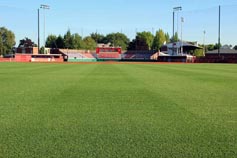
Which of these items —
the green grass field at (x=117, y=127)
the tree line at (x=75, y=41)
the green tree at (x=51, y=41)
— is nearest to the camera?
the green grass field at (x=117, y=127)

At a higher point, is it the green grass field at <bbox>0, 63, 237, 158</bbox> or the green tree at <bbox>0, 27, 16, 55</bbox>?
the green tree at <bbox>0, 27, 16, 55</bbox>

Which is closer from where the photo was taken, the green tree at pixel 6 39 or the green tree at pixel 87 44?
the green tree at pixel 87 44

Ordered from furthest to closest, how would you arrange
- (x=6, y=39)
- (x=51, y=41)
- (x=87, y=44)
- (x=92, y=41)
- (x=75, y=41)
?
(x=92, y=41)
(x=51, y=41)
(x=87, y=44)
(x=6, y=39)
(x=75, y=41)

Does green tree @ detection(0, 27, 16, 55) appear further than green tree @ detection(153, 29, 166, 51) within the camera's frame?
Yes

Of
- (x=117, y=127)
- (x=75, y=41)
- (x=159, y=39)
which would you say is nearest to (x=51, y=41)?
(x=75, y=41)

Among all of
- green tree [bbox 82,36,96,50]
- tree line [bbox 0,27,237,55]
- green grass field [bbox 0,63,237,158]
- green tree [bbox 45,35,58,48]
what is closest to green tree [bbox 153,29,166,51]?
tree line [bbox 0,27,237,55]

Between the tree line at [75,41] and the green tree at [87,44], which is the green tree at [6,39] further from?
the green tree at [87,44]

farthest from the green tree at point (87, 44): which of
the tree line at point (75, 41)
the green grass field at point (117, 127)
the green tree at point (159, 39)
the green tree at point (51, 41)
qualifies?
the green grass field at point (117, 127)

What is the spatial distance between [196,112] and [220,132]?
1.85 meters

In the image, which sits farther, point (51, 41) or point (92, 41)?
point (92, 41)

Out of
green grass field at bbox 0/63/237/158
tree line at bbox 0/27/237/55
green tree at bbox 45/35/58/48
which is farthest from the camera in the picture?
green tree at bbox 45/35/58/48

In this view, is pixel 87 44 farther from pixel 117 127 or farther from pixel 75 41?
pixel 117 127

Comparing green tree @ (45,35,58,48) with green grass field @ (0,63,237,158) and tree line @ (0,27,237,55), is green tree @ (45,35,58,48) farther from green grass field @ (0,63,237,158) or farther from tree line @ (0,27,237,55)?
green grass field @ (0,63,237,158)

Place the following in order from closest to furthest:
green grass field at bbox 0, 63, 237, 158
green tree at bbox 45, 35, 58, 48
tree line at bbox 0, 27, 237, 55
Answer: green grass field at bbox 0, 63, 237, 158 < tree line at bbox 0, 27, 237, 55 < green tree at bbox 45, 35, 58, 48
